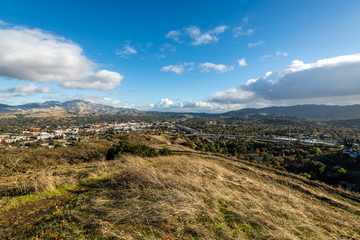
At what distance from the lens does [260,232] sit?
4395mm

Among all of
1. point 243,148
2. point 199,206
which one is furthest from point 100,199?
point 243,148

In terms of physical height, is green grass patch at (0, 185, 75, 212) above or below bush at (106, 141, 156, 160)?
above

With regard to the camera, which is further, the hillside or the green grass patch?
the green grass patch

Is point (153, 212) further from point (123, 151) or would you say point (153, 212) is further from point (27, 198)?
point (123, 151)

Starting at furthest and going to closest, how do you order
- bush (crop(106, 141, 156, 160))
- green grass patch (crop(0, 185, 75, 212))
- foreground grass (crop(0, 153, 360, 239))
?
bush (crop(106, 141, 156, 160)), green grass patch (crop(0, 185, 75, 212)), foreground grass (crop(0, 153, 360, 239))

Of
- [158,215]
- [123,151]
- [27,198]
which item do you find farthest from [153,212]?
[123,151]

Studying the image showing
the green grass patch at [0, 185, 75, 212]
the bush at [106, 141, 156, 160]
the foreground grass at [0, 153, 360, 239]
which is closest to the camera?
the foreground grass at [0, 153, 360, 239]

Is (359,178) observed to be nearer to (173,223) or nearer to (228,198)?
(228,198)

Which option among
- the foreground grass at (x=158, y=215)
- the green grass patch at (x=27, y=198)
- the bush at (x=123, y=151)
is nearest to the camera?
the foreground grass at (x=158, y=215)

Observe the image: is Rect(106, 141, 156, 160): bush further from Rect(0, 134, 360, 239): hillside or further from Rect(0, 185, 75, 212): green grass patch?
Rect(0, 185, 75, 212): green grass patch

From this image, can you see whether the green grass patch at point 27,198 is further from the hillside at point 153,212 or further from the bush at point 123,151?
the bush at point 123,151

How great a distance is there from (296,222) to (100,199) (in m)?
7.23

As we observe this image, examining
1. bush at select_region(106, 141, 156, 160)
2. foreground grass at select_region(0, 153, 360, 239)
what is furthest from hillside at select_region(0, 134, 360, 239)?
bush at select_region(106, 141, 156, 160)

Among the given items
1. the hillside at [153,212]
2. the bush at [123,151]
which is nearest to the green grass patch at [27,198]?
the hillside at [153,212]
